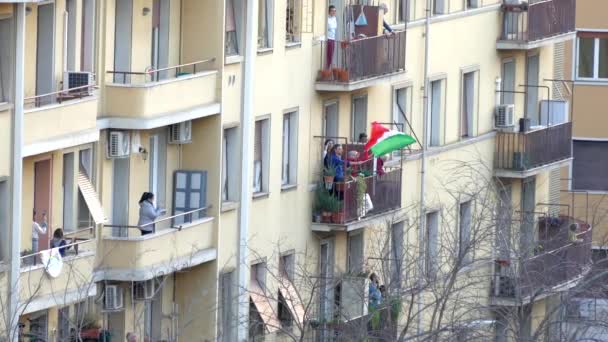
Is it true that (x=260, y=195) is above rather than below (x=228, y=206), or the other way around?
above

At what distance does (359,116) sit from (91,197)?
14740 mm

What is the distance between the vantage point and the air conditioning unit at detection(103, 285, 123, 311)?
59625 millimetres

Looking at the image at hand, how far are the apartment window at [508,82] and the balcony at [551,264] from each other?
11.4 ft

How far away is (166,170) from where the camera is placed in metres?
62.5

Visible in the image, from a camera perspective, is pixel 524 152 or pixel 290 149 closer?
pixel 290 149

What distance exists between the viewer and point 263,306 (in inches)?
2596

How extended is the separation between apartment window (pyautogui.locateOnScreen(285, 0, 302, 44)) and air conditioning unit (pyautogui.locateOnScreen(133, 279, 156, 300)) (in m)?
8.22

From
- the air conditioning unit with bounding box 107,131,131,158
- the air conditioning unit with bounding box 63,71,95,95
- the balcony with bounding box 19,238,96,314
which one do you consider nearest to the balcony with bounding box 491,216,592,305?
the air conditioning unit with bounding box 107,131,131,158

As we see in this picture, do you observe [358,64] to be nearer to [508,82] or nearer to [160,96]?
[160,96]

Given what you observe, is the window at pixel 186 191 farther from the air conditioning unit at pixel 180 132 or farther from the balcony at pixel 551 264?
the balcony at pixel 551 264

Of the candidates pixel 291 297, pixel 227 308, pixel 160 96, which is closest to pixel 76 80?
pixel 160 96

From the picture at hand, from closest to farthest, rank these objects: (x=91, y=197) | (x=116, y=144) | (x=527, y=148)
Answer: (x=91, y=197) < (x=116, y=144) < (x=527, y=148)

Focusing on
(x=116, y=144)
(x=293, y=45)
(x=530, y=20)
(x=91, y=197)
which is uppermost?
(x=530, y=20)

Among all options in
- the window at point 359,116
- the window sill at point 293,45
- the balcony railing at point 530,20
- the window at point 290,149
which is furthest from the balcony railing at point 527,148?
the window sill at point 293,45
